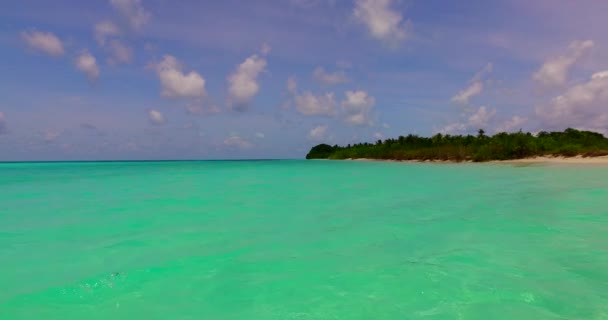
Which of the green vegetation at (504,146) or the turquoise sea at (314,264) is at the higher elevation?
the green vegetation at (504,146)

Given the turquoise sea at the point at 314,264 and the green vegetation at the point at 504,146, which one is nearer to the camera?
the turquoise sea at the point at 314,264

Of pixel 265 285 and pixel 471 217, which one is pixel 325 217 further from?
pixel 265 285

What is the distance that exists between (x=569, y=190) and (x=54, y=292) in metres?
14.5

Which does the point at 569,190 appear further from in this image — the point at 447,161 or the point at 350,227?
the point at 447,161

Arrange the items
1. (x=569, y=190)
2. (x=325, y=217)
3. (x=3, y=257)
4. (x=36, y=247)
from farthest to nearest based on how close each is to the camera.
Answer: (x=569, y=190) → (x=325, y=217) → (x=36, y=247) → (x=3, y=257)

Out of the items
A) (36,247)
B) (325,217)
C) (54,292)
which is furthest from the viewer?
(325,217)

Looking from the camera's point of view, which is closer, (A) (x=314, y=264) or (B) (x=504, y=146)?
(A) (x=314, y=264)

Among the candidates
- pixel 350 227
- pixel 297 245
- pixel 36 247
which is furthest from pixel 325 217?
pixel 36 247

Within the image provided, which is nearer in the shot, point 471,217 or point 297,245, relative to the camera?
Answer: point 297,245

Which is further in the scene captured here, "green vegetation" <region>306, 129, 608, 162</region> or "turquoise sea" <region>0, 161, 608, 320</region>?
"green vegetation" <region>306, 129, 608, 162</region>

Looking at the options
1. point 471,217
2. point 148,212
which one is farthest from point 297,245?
point 148,212

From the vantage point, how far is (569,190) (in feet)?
44.0

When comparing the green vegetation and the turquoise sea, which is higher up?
the green vegetation

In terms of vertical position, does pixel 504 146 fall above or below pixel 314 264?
above
